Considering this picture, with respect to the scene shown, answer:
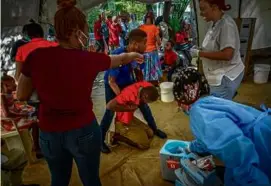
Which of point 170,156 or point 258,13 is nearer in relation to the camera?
point 170,156

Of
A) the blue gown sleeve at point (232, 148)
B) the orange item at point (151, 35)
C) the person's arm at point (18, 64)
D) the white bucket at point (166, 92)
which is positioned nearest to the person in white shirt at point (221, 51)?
the blue gown sleeve at point (232, 148)

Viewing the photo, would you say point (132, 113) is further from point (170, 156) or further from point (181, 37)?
point (181, 37)

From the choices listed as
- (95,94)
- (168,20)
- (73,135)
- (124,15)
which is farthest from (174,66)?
(73,135)

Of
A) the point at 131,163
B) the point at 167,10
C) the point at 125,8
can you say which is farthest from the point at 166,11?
the point at 131,163

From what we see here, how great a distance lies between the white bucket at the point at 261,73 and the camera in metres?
3.59

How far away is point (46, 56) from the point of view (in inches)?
36.0

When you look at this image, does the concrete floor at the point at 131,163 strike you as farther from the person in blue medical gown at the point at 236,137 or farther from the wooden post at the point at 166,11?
the wooden post at the point at 166,11

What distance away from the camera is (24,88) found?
3.17 feet

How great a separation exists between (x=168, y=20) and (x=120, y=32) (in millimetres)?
1400

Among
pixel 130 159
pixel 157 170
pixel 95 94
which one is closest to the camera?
pixel 157 170

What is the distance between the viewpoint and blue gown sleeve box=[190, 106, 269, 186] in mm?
941

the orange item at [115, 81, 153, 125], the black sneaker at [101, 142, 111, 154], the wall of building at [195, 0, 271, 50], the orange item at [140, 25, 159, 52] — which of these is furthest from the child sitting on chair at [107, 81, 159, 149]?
the wall of building at [195, 0, 271, 50]

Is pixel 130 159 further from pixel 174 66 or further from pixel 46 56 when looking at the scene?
pixel 174 66

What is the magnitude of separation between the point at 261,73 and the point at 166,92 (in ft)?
4.44
